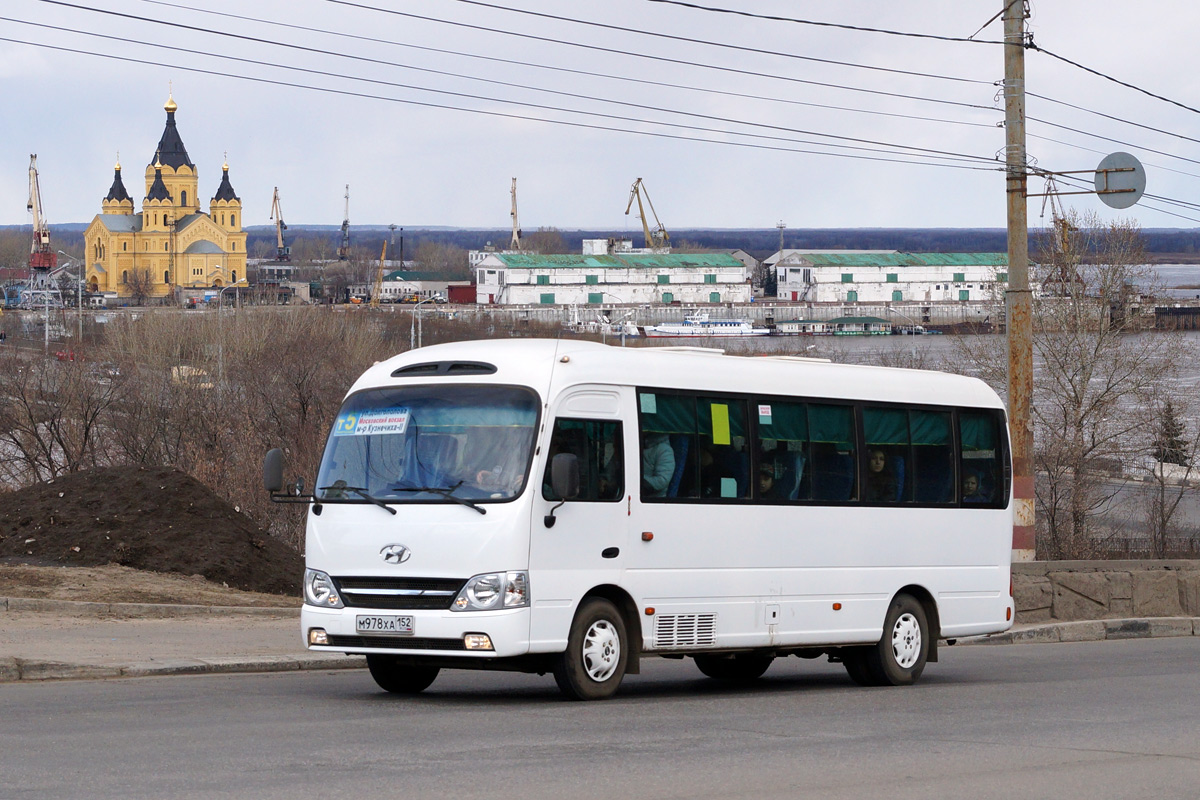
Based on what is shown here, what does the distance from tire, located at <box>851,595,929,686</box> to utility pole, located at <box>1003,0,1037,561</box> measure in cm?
593

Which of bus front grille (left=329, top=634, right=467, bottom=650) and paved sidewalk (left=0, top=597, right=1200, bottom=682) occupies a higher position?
bus front grille (left=329, top=634, right=467, bottom=650)

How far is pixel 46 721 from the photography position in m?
10.3

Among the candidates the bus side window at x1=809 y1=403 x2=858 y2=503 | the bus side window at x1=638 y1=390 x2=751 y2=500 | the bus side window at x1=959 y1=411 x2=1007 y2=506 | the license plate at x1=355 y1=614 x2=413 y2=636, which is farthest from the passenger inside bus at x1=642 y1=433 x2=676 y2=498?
the bus side window at x1=959 y1=411 x2=1007 y2=506

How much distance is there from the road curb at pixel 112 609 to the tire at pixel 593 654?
25.4 ft

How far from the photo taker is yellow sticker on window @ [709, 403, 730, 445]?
13125 millimetres

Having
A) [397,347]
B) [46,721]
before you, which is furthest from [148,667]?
[397,347]

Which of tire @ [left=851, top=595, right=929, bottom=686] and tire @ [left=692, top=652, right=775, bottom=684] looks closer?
tire @ [left=851, top=595, right=929, bottom=686]

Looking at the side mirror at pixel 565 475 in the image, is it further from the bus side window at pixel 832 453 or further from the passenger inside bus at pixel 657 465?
the bus side window at pixel 832 453

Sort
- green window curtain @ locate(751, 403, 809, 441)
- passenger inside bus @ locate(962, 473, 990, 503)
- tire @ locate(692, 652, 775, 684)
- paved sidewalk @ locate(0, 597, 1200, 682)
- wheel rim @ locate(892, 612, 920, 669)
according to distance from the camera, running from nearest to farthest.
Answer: paved sidewalk @ locate(0, 597, 1200, 682) < green window curtain @ locate(751, 403, 809, 441) < wheel rim @ locate(892, 612, 920, 669) < tire @ locate(692, 652, 775, 684) < passenger inside bus @ locate(962, 473, 990, 503)

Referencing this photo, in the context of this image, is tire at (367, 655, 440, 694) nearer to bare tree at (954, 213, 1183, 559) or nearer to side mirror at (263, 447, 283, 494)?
side mirror at (263, 447, 283, 494)

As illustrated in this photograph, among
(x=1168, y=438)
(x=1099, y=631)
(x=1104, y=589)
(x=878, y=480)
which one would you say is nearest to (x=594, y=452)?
(x=878, y=480)

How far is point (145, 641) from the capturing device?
15.5 metres

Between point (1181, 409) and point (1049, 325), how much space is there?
26.2 ft

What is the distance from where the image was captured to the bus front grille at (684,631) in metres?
12.4
